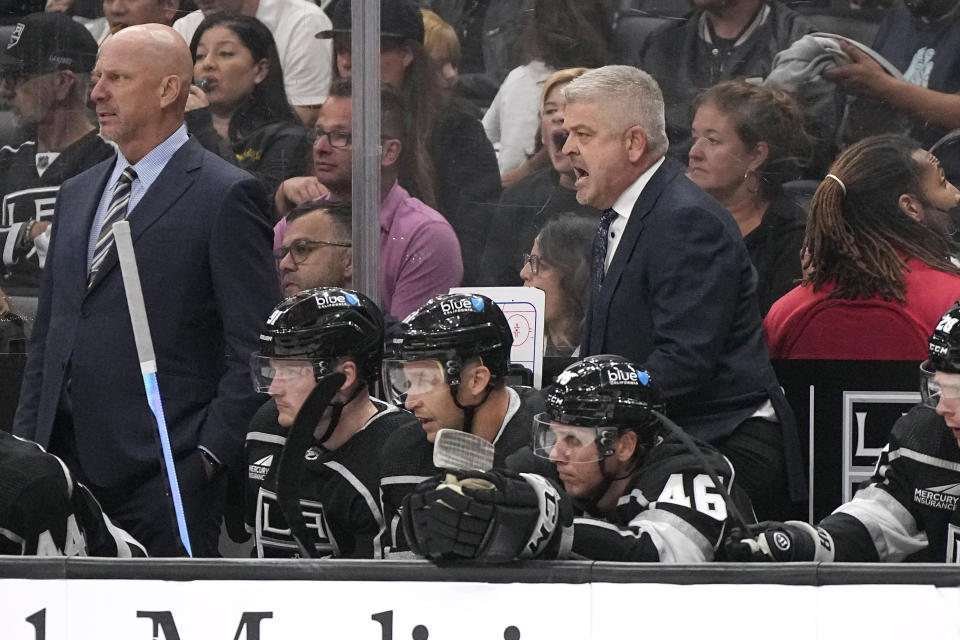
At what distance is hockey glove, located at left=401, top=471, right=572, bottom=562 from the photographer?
2.58 metres

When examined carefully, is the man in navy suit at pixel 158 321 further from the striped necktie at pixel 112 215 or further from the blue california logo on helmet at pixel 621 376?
the blue california logo on helmet at pixel 621 376

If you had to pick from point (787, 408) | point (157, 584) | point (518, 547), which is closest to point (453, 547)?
point (518, 547)

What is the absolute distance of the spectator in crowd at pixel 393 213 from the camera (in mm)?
4273

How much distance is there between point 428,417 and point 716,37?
1479 mm

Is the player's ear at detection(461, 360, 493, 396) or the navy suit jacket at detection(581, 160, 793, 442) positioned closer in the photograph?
the player's ear at detection(461, 360, 493, 396)

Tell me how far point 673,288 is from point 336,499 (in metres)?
0.90

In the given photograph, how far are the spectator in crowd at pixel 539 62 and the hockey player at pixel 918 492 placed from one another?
1.43 m

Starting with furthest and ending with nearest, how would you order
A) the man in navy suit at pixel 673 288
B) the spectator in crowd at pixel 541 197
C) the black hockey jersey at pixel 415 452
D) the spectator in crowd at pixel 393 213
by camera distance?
the spectator in crowd at pixel 541 197
the spectator in crowd at pixel 393 213
the man in navy suit at pixel 673 288
the black hockey jersey at pixel 415 452

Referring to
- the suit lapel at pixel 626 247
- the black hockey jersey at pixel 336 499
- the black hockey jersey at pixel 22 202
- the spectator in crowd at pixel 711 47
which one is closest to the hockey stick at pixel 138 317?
the black hockey jersey at pixel 336 499

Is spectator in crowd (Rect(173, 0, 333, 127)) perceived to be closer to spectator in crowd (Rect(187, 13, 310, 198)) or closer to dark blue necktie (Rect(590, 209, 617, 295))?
spectator in crowd (Rect(187, 13, 310, 198))

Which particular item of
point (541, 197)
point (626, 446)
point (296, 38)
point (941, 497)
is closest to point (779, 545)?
point (626, 446)

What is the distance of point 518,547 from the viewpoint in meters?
2.59

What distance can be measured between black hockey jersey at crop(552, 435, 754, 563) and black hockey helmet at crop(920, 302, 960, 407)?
0.42m

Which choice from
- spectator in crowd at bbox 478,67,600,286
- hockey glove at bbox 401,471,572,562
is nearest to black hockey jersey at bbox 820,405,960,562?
hockey glove at bbox 401,471,572,562
